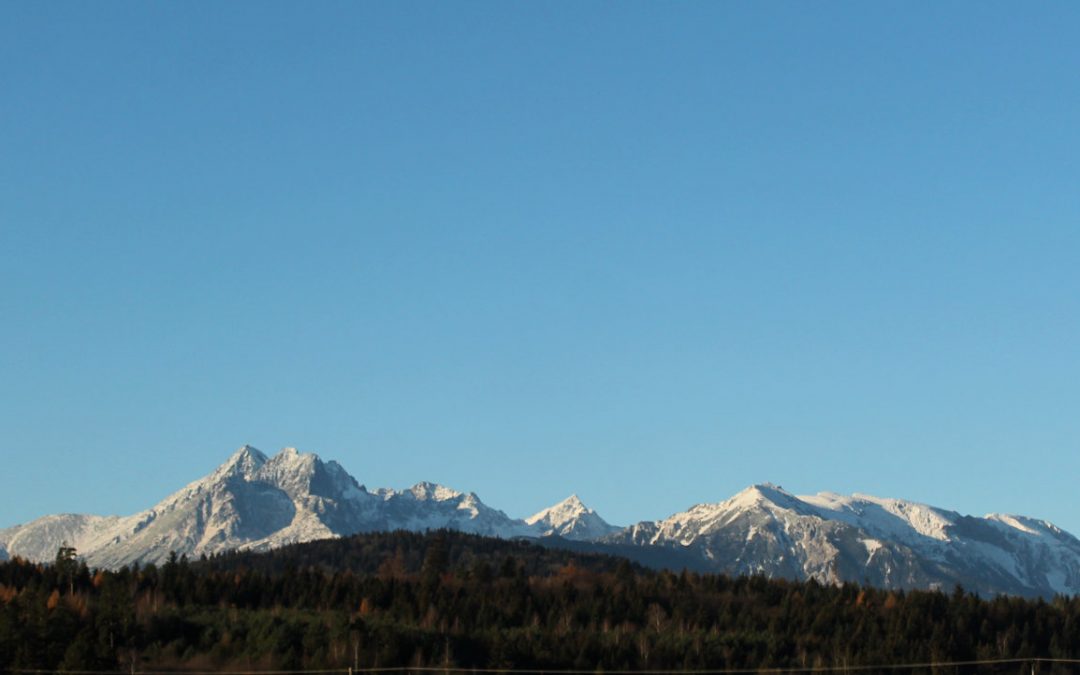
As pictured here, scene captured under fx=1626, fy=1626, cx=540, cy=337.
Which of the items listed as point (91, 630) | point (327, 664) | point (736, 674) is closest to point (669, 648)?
point (736, 674)

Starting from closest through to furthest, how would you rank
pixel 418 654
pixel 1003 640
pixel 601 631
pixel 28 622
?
pixel 28 622, pixel 418 654, pixel 601 631, pixel 1003 640

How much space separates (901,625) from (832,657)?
2432 centimetres

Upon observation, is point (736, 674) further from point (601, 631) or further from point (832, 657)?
point (601, 631)

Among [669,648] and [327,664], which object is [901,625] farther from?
[327,664]

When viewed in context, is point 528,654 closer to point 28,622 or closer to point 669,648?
point 669,648

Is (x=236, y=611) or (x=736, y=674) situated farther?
(x=236, y=611)

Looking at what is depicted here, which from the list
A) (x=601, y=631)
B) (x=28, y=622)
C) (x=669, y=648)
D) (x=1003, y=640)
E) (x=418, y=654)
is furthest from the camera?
(x=1003, y=640)

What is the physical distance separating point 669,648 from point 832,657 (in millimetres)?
17800

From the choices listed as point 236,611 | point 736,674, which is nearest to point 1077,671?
point 736,674

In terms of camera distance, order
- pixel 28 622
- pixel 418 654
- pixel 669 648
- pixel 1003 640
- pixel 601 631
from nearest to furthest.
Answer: pixel 28 622 < pixel 418 654 < pixel 669 648 < pixel 601 631 < pixel 1003 640

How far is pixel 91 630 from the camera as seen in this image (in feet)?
476

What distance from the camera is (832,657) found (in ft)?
568

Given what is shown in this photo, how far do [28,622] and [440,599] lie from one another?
6110cm

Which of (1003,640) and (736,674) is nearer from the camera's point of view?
(736,674)
